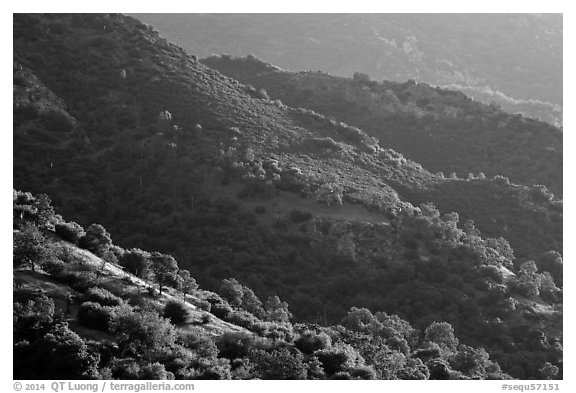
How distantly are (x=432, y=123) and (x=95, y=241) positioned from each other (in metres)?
70.0

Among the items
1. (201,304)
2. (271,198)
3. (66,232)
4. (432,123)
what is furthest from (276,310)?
(432,123)

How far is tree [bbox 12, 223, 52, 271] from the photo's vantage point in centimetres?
3472

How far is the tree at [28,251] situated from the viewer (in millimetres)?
34719

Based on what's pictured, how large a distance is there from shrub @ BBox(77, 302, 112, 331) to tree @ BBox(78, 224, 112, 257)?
860 centimetres

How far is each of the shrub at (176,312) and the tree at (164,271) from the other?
13.7 ft

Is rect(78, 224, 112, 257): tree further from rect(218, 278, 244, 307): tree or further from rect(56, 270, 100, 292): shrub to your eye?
rect(218, 278, 244, 307): tree

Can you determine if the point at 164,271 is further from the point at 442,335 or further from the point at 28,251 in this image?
the point at 442,335

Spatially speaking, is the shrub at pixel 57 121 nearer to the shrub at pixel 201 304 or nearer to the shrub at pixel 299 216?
the shrub at pixel 299 216

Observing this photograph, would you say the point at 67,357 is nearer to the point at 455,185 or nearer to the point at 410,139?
the point at 455,185

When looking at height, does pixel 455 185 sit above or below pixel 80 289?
above

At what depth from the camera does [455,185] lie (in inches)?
3209

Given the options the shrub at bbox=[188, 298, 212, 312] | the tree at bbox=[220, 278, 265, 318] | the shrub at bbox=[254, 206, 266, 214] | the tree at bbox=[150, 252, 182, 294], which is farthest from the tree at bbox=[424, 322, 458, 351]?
the shrub at bbox=[254, 206, 266, 214]

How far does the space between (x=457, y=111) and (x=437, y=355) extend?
66.7 metres
